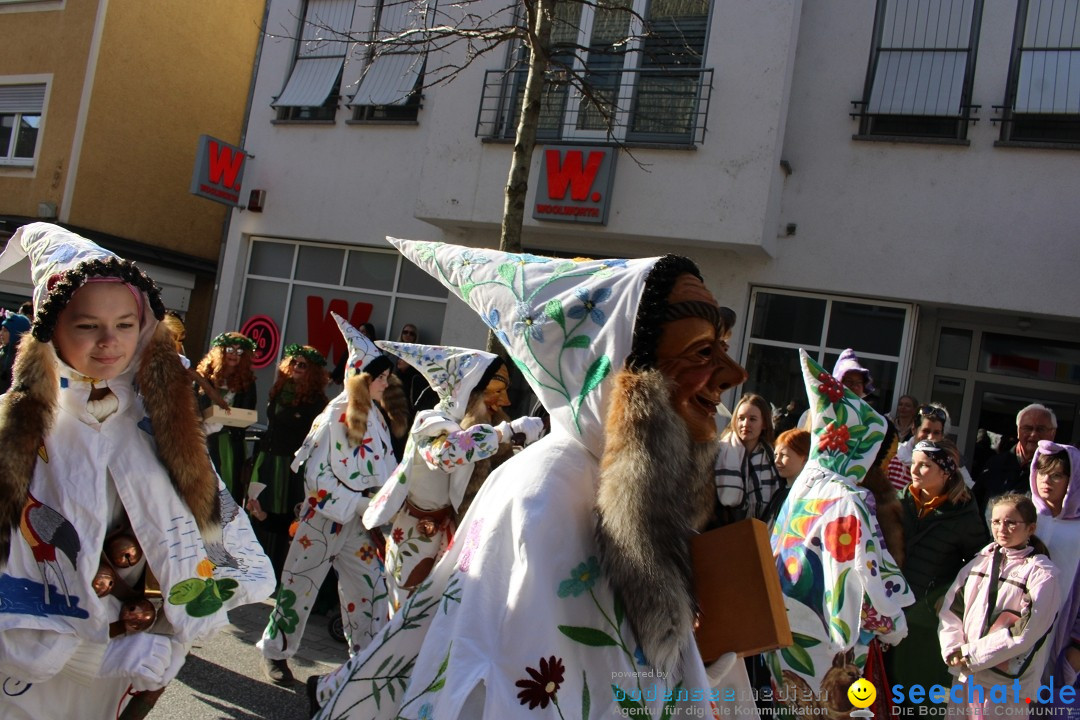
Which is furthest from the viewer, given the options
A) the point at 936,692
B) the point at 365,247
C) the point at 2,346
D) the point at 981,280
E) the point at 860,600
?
the point at 365,247

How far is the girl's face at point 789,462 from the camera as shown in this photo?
189 inches

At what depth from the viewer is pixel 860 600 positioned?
143 inches

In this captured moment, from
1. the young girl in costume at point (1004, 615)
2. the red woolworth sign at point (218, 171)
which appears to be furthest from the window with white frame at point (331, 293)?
the young girl in costume at point (1004, 615)

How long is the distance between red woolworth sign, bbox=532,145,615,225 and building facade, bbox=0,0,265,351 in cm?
645

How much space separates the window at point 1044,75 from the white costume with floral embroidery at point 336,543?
785 cm

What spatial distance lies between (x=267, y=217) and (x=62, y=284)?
11.2 meters

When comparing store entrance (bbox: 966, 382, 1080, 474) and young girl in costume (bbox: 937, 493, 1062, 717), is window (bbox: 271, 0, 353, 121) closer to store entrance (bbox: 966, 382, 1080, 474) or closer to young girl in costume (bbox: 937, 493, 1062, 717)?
store entrance (bbox: 966, 382, 1080, 474)

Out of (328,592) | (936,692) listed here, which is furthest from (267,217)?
(936,692)

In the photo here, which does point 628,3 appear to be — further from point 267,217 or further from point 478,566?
point 478,566

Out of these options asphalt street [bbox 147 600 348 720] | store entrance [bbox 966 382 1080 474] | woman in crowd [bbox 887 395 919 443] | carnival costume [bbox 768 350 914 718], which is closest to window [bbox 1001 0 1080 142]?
store entrance [bbox 966 382 1080 474]

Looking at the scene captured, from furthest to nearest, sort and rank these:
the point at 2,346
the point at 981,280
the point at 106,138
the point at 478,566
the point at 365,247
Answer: the point at 106,138
the point at 365,247
the point at 981,280
the point at 2,346
the point at 478,566

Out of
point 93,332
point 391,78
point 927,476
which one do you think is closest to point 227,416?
point 93,332

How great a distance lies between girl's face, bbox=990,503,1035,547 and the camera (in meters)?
4.50

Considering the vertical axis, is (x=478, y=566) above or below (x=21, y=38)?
below
